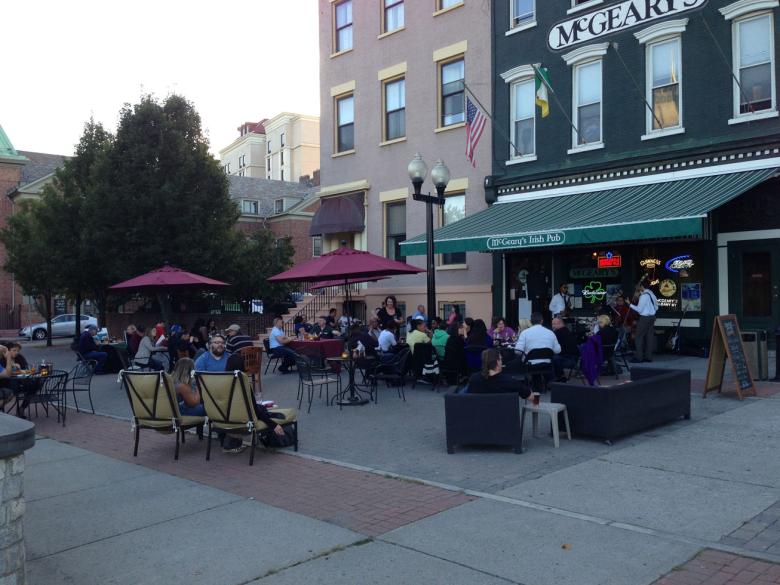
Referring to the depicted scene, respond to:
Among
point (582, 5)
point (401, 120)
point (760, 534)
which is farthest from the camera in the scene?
point (401, 120)

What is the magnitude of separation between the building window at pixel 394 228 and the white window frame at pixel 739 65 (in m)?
10.2

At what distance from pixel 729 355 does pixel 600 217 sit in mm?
5019

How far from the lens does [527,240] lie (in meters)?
15.3

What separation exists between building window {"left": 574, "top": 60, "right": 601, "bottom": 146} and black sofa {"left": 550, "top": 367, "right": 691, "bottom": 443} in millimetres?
9749

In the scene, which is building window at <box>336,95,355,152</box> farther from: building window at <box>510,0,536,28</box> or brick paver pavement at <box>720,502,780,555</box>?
brick paver pavement at <box>720,502,780,555</box>

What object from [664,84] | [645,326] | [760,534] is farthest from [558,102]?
[760,534]

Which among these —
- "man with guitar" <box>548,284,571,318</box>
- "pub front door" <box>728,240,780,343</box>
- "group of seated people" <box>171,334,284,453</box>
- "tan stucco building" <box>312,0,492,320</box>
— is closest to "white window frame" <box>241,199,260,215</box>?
"tan stucco building" <box>312,0,492,320</box>

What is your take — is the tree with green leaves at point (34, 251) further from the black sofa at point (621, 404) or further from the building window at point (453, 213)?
the black sofa at point (621, 404)

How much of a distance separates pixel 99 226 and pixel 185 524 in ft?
65.2

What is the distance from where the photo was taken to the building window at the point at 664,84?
15.8 meters

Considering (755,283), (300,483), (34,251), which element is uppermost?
(34,251)

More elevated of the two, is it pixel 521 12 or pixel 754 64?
pixel 521 12

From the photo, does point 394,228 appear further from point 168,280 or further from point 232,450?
point 232,450

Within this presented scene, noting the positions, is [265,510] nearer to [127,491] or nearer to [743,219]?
[127,491]
